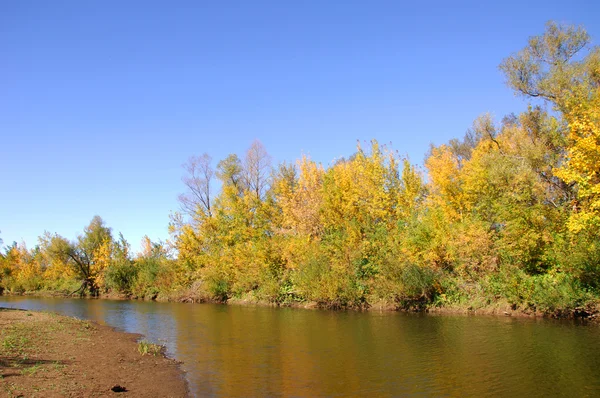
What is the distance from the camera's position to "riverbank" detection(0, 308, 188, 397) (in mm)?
10945

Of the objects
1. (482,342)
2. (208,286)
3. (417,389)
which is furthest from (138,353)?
(208,286)

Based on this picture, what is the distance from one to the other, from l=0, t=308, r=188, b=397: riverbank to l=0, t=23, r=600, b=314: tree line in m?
19.6

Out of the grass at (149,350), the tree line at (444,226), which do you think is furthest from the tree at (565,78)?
the grass at (149,350)

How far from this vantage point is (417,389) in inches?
497

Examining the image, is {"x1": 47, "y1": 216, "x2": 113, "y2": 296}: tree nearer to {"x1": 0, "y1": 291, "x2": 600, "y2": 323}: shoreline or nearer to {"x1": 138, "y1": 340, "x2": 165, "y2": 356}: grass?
{"x1": 0, "y1": 291, "x2": 600, "y2": 323}: shoreline

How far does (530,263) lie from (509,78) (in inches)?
538

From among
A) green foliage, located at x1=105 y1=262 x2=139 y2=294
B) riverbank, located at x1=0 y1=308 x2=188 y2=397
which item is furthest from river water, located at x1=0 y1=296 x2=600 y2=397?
green foliage, located at x1=105 y1=262 x2=139 y2=294

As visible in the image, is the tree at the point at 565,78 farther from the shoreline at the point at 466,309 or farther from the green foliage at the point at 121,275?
the green foliage at the point at 121,275

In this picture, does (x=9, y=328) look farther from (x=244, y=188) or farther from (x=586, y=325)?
(x=244, y=188)

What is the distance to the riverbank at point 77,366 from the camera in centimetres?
1095

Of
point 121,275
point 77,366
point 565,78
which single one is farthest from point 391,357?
point 121,275

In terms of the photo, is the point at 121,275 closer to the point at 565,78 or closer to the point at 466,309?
the point at 466,309

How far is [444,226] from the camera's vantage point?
112ft

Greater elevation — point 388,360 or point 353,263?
point 353,263
